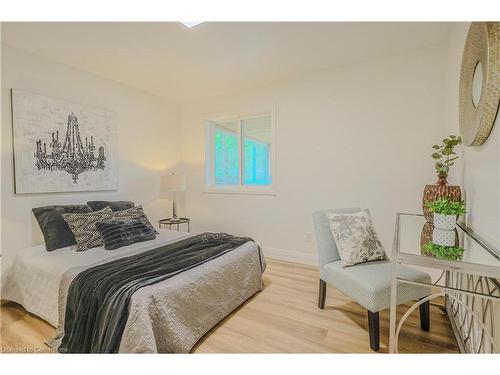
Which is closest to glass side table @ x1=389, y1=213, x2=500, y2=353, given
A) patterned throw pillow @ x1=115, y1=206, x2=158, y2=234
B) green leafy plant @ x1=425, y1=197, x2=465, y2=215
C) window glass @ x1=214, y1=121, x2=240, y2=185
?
green leafy plant @ x1=425, y1=197, x2=465, y2=215

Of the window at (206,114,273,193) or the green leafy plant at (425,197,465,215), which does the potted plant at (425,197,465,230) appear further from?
the window at (206,114,273,193)

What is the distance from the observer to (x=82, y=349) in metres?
1.43

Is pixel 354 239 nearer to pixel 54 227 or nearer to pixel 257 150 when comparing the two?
pixel 257 150

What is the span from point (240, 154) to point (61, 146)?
88.0 inches

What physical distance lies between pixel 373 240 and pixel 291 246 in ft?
4.69

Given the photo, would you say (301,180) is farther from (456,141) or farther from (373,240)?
(456,141)

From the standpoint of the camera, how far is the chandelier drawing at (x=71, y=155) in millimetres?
2467

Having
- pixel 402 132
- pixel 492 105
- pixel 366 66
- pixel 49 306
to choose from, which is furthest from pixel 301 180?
pixel 49 306

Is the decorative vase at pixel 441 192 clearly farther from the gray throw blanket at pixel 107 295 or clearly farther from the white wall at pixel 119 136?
the white wall at pixel 119 136

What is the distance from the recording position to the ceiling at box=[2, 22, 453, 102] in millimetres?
2049

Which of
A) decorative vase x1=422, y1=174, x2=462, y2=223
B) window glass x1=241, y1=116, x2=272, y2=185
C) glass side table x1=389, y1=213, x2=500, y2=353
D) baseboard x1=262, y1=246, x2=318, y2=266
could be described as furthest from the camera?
window glass x1=241, y1=116, x2=272, y2=185

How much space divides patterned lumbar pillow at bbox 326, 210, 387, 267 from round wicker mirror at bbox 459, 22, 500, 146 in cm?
88

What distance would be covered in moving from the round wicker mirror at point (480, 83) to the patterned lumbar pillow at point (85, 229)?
9.68ft

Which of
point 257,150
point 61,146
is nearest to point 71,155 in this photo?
point 61,146
